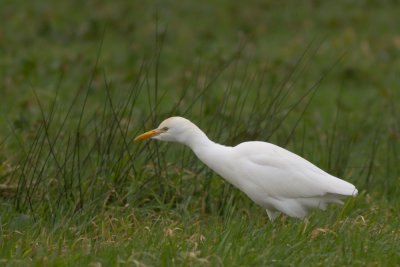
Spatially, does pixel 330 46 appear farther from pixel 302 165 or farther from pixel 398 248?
pixel 398 248

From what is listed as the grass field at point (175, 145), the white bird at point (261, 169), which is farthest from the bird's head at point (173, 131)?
the grass field at point (175, 145)

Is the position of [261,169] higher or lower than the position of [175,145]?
higher

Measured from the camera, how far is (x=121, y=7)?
13.8 meters

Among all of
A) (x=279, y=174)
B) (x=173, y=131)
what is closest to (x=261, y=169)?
(x=279, y=174)

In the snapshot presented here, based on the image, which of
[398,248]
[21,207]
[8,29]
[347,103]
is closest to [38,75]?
[8,29]

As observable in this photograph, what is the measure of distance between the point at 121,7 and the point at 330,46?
161 inches

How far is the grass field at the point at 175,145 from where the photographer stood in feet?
14.2

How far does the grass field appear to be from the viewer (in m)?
4.33

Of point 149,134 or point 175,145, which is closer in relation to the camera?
point 149,134

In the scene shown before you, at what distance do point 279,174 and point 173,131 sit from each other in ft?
2.52

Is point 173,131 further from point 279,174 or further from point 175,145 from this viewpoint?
point 175,145

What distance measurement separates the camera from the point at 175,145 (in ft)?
21.3

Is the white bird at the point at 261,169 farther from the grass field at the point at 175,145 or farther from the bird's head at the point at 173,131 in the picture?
the grass field at the point at 175,145

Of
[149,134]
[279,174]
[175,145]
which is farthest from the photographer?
[175,145]
